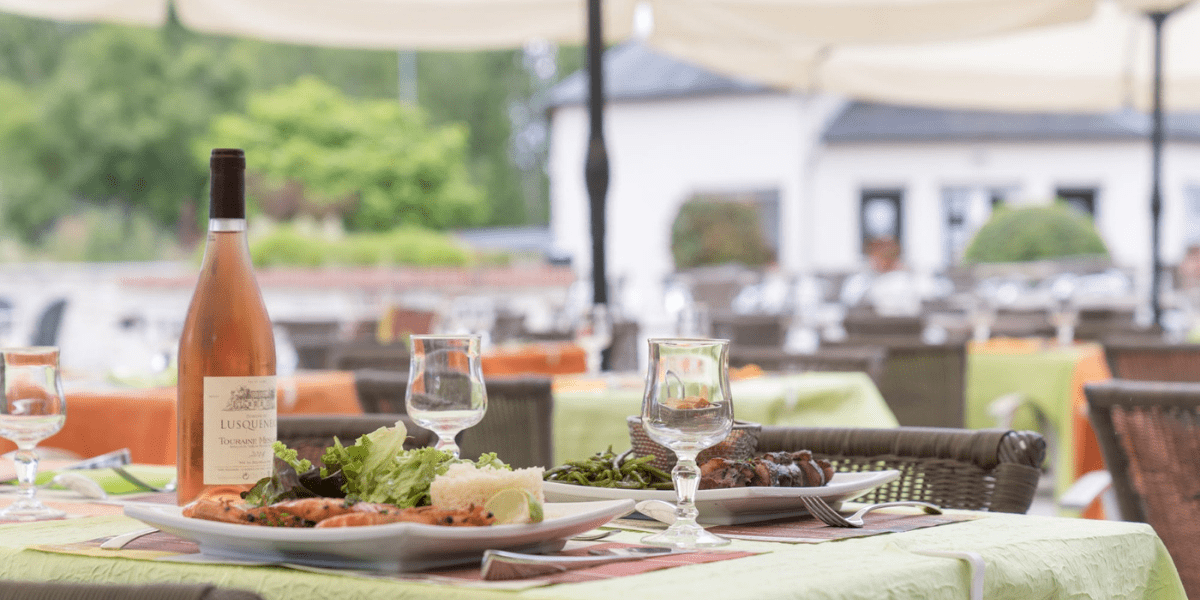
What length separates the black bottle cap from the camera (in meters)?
1.37

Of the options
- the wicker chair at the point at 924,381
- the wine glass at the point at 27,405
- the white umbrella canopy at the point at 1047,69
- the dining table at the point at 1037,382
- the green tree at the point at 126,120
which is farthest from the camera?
the green tree at the point at 126,120

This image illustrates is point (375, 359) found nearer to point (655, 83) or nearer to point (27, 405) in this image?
point (27, 405)

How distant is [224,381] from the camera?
1.37 m

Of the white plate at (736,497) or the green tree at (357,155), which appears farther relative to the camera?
the green tree at (357,155)

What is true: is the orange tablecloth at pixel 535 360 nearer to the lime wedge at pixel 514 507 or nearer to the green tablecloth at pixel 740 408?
the green tablecloth at pixel 740 408

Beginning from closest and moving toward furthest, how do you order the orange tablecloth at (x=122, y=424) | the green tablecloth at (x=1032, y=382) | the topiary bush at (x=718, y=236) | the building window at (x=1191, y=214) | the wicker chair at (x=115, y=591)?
the wicker chair at (x=115, y=591)
the orange tablecloth at (x=122, y=424)
the green tablecloth at (x=1032, y=382)
the topiary bush at (x=718, y=236)
the building window at (x=1191, y=214)

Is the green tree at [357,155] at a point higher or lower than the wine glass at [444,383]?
higher

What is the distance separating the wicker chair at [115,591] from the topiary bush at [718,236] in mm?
23086

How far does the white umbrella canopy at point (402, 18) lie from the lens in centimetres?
561

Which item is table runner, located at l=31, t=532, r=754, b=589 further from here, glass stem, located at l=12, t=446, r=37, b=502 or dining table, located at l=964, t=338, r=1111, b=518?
dining table, located at l=964, t=338, r=1111, b=518

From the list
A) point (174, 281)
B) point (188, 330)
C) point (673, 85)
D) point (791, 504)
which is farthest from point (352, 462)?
point (673, 85)

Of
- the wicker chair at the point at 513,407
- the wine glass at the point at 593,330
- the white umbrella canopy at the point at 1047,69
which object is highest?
the white umbrella canopy at the point at 1047,69

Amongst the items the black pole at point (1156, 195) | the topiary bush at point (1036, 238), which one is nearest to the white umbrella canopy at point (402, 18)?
the black pole at point (1156, 195)

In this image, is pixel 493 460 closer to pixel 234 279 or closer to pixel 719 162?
pixel 234 279
